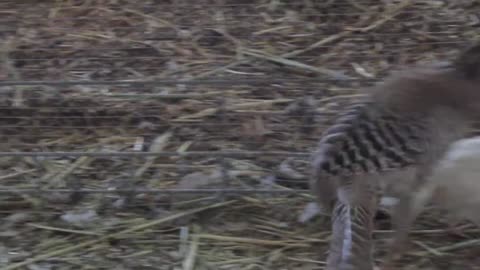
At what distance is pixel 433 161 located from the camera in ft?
8.16

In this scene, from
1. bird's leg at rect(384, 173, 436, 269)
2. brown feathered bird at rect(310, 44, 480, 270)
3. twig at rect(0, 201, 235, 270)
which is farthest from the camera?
twig at rect(0, 201, 235, 270)

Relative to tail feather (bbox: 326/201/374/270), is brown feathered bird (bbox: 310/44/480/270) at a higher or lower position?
higher

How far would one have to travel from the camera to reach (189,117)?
3154mm

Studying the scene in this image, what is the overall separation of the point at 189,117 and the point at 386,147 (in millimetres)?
892

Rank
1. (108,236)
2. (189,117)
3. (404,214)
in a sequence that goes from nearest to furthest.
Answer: (404,214) < (108,236) < (189,117)

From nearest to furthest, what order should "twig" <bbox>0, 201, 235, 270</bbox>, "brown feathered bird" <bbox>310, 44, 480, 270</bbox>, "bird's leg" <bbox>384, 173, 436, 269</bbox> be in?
1. "brown feathered bird" <bbox>310, 44, 480, 270</bbox>
2. "bird's leg" <bbox>384, 173, 436, 269</bbox>
3. "twig" <bbox>0, 201, 235, 270</bbox>

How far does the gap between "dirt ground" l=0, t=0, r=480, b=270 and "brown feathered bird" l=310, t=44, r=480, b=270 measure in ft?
0.71

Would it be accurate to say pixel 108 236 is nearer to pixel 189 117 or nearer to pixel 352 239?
pixel 189 117

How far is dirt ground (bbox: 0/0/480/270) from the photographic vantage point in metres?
2.76

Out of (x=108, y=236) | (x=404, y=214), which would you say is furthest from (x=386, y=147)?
(x=108, y=236)

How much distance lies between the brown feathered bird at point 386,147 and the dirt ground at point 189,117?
0.71 ft

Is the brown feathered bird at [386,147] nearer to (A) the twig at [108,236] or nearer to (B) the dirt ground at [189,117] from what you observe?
(B) the dirt ground at [189,117]

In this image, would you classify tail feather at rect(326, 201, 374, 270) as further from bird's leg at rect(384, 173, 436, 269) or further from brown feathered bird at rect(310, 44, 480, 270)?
bird's leg at rect(384, 173, 436, 269)

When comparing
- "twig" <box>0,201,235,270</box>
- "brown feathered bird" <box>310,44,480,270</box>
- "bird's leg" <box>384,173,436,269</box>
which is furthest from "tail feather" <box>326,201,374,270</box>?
"twig" <box>0,201,235,270</box>
